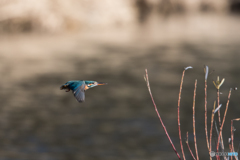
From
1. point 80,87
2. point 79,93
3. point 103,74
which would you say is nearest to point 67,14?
point 103,74

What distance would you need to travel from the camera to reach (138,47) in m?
26.6

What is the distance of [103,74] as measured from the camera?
65.2ft

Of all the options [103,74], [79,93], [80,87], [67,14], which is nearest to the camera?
[79,93]

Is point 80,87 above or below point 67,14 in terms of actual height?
below

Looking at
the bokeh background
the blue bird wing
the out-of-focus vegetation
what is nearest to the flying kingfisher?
the blue bird wing

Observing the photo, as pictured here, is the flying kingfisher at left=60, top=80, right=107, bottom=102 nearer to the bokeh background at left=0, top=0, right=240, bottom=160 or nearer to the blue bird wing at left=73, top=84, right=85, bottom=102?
the blue bird wing at left=73, top=84, right=85, bottom=102

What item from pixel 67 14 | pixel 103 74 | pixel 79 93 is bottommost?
pixel 79 93

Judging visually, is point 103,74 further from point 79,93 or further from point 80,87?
point 79,93

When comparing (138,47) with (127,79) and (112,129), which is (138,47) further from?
(112,129)

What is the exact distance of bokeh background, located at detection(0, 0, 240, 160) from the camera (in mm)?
13516

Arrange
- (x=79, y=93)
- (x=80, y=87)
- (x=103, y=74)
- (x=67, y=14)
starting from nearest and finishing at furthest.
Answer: (x=79, y=93), (x=80, y=87), (x=103, y=74), (x=67, y=14)

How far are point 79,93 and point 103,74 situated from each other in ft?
56.2

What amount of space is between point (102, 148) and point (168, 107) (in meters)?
4.08

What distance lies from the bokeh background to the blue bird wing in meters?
9.91
